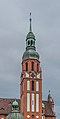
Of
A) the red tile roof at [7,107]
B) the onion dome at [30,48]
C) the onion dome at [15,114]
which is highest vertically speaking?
the onion dome at [30,48]

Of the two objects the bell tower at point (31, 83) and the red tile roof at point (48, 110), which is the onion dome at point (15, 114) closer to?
the bell tower at point (31, 83)

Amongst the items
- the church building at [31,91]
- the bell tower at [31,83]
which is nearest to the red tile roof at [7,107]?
the church building at [31,91]

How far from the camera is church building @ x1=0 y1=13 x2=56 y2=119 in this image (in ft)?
321

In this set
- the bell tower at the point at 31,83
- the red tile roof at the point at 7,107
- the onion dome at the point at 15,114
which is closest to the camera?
the onion dome at the point at 15,114

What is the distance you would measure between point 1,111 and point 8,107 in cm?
284

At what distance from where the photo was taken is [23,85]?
100m

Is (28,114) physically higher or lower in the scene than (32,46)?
lower

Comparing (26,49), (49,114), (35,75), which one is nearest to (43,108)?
(49,114)

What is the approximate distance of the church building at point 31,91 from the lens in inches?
3856

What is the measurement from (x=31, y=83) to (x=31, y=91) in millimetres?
2253

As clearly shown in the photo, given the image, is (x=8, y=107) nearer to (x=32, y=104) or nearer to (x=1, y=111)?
(x=1, y=111)

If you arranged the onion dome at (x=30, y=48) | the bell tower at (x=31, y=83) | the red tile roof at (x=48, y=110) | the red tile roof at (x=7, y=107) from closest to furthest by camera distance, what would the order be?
the bell tower at (x=31, y=83), the onion dome at (x=30, y=48), the red tile roof at (x=7, y=107), the red tile roof at (x=48, y=110)

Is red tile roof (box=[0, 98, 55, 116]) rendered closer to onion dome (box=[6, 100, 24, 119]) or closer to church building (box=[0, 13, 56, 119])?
church building (box=[0, 13, 56, 119])

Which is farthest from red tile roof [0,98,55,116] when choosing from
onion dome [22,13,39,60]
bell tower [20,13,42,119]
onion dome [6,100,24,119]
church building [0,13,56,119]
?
onion dome [22,13,39,60]
